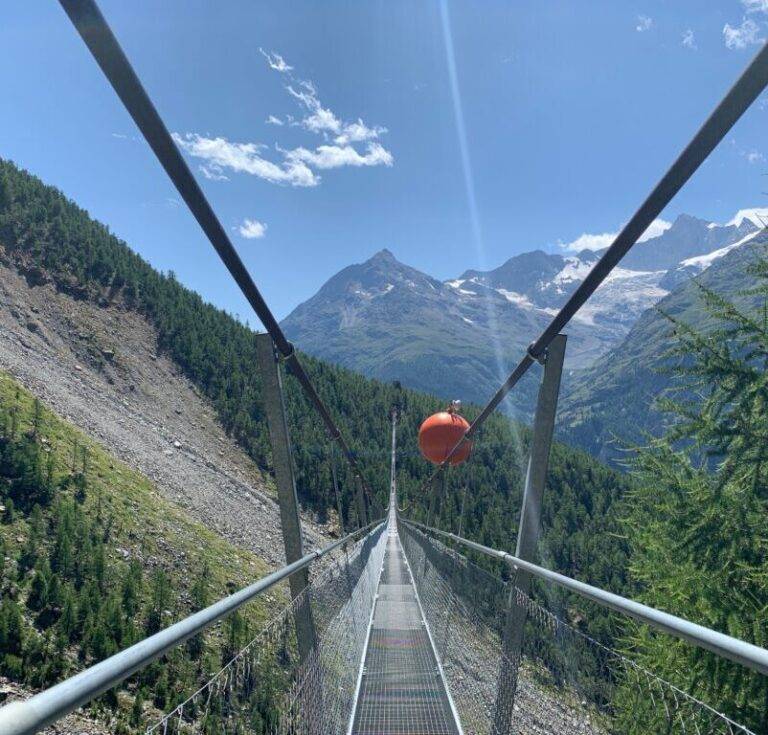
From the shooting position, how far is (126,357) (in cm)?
4275

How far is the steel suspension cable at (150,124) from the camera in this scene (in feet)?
6.40

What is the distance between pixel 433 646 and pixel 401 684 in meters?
0.95

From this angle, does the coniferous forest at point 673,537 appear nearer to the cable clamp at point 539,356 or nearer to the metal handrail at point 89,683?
the metal handrail at point 89,683

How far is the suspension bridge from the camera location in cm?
158

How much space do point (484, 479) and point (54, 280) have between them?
183 ft

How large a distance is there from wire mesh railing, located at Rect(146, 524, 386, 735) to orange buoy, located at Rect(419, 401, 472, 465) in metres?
7.58

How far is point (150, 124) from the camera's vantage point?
2301 millimetres

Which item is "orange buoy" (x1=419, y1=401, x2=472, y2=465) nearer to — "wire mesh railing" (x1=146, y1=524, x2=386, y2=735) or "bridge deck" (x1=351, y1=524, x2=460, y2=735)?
"bridge deck" (x1=351, y1=524, x2=460, y2=735)

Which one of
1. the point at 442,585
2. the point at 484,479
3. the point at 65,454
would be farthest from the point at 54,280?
the point at 484,479

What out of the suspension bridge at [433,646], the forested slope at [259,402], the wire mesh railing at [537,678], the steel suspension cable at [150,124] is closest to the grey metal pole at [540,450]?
the suspension bridge at [433,646]

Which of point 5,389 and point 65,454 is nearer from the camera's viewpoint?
point 65,454

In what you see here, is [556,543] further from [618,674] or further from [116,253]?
[618,674]

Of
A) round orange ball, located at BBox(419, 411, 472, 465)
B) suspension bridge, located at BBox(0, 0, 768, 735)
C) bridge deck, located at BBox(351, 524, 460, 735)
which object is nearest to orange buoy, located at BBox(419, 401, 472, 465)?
round orange ball, located at BBox(419, 411, 472, 465)

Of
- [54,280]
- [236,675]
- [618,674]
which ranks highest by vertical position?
[54,280]
